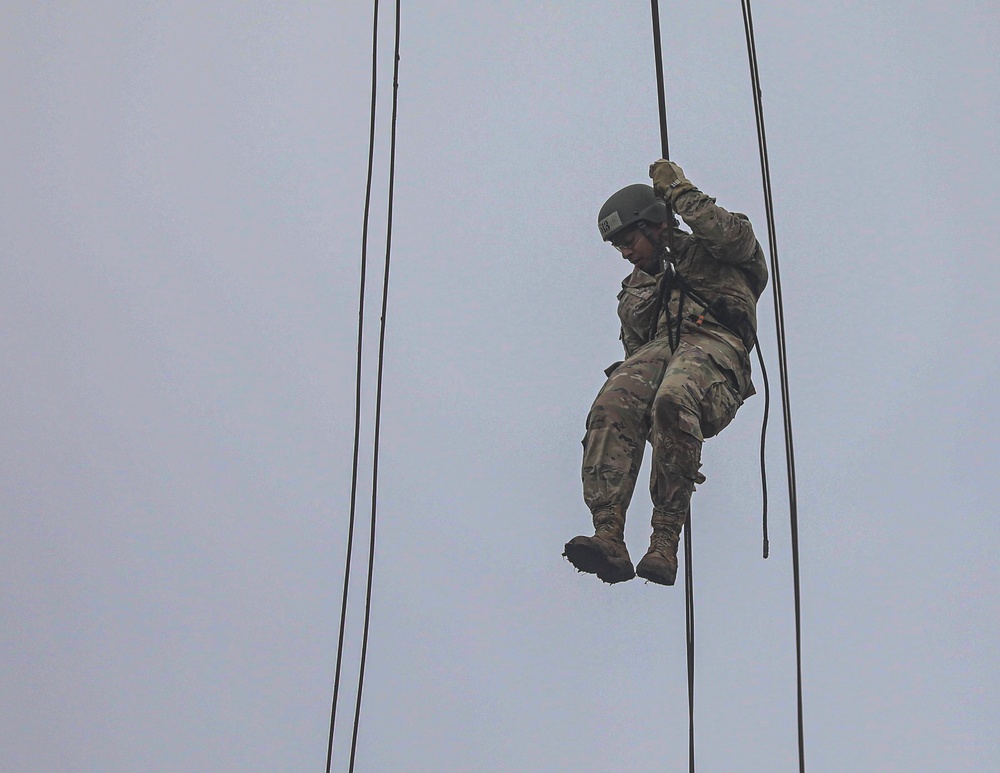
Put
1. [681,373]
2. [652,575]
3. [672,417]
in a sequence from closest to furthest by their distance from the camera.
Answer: [652,575] → [672,417] → [681,373]

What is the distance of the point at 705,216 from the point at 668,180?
24cm

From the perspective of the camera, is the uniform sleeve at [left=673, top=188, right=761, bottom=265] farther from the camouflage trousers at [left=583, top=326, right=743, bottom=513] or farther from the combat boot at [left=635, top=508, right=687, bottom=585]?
the combat boot at [left=635, top=508, right=687, bottom=585]

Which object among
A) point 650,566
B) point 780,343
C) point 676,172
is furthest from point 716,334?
point 650,566

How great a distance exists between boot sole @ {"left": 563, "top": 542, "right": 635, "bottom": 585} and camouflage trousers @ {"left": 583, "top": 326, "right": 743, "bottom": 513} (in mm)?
336

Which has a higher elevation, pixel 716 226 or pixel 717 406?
pixel 716 226

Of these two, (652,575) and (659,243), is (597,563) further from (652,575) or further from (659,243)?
(659,243)

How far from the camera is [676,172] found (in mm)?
6793

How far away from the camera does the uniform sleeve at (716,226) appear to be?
664cm

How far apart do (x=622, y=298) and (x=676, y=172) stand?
30.2 inches

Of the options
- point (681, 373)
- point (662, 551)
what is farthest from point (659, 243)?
point (662, 551)

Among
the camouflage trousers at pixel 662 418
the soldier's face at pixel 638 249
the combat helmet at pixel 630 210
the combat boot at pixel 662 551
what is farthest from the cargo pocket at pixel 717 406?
the combat helmet at pixel 630 210

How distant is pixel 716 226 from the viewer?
6.68 meters

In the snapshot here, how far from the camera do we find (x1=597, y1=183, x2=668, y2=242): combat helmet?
699cm

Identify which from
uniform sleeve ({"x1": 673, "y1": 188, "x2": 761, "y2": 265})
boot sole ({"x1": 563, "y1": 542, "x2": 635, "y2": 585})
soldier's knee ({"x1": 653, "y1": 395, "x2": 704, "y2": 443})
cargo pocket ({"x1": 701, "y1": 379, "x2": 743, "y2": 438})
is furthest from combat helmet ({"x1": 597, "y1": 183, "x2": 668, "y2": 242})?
boot sole ({"x1": 563, "y1": 542, "x2": 635, "y2": 585})
